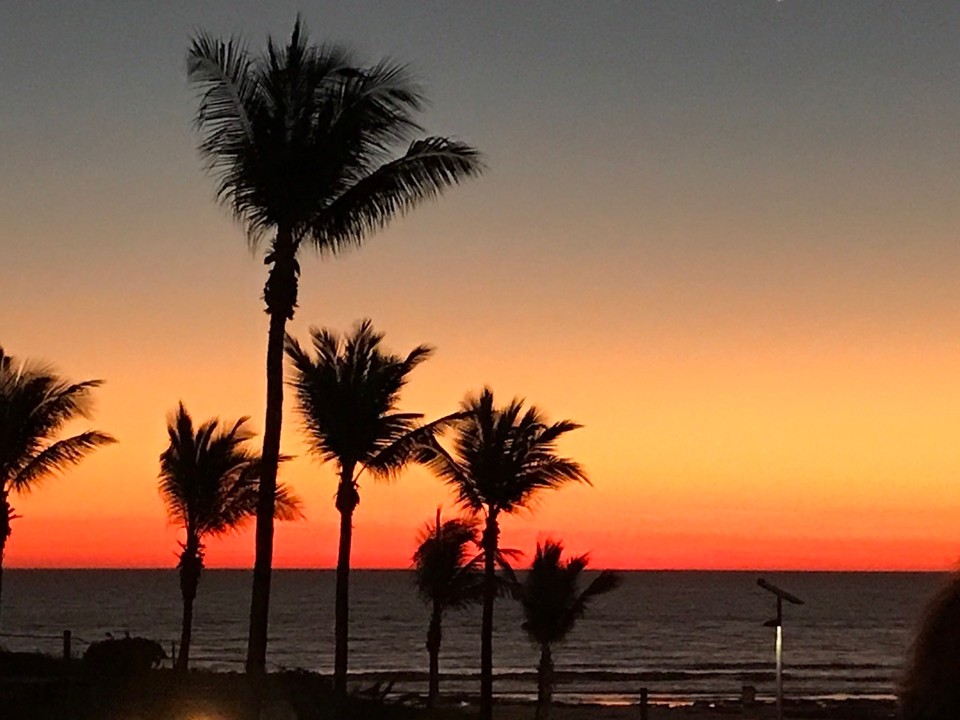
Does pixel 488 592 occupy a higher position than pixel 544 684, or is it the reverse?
pixel 488 592

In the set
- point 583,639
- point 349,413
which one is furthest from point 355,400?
point 583,639

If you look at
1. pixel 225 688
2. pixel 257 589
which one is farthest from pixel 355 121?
pixel 225 688

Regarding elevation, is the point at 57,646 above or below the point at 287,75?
below

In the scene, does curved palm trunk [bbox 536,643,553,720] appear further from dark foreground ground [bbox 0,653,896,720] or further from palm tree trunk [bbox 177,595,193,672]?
palm tree trunk [bbox 177,595,193,672]

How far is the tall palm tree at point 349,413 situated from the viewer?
27.8 metres

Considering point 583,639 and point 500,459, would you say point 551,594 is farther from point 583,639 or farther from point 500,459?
point 583,639

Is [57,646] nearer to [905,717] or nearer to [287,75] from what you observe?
[287,75]

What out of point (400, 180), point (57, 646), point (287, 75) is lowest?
point (57, 646)

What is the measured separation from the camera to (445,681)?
67.0 m

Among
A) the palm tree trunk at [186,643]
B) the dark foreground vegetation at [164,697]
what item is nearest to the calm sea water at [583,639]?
the palm tree trunk at [186,643]

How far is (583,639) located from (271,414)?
9718 centimetres

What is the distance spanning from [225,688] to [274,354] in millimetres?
6317

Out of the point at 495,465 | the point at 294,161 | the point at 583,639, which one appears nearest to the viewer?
the point at 294,161

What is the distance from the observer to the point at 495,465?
31.5m
